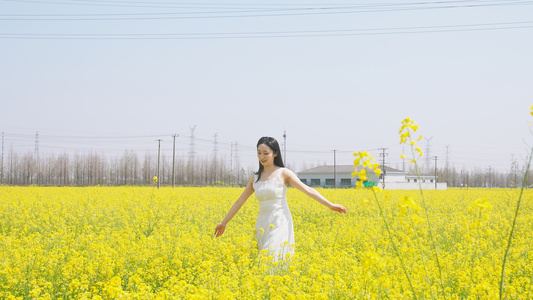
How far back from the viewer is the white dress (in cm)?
496

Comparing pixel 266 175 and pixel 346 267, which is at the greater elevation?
pixel 266 175

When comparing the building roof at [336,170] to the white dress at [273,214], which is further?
the building roof at [336,170]

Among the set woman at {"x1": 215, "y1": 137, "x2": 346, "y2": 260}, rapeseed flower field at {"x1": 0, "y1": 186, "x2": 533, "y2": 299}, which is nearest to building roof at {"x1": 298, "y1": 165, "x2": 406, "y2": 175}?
rapeseed flower field at {"x1": 0, "y1": 186, "x2": 533, "y2": 299}

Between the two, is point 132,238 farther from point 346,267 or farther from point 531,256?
point 531,256

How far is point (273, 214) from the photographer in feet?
16.6

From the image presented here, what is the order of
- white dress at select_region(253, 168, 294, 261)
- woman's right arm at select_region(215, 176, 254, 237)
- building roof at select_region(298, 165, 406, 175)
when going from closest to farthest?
white dress at select_region(253, 168, 294, 261)
woman's right arm at select_region(215, 176, 254, 237)
building roof at select_region(298, 165, 406, 175)

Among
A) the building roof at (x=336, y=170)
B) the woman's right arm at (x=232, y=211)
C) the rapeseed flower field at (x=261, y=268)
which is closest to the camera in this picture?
the rapeseed flower field at (x=261, y=268)

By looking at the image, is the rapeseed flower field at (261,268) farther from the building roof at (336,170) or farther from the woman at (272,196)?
the building roof at (336,170)

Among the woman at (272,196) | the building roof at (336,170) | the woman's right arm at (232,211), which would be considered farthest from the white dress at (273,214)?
the building roof at (336,170)

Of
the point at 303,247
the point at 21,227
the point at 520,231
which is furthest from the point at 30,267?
the point at 520,231

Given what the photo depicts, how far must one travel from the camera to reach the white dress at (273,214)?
195 inches

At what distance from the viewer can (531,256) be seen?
209 inches

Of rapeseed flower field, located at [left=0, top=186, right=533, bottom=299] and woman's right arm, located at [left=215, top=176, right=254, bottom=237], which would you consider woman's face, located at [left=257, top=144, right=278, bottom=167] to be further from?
rapeseed flower field, located at [left=0, top=186, right=533, bottom=299]

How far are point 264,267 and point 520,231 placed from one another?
19.0 ft
